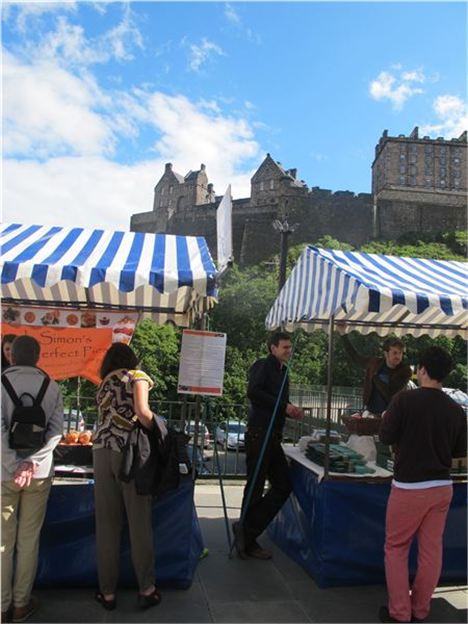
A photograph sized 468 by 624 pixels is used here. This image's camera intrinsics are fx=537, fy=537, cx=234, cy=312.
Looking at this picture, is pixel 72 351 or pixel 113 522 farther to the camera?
pixel 72 351

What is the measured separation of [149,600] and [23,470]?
1154 millimetres

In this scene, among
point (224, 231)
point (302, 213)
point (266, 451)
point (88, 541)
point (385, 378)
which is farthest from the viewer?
point (302, 213)

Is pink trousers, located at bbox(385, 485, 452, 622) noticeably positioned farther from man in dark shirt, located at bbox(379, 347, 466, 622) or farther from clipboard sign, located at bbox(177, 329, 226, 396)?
clipboard sign, located at bbox(177, 329, 226, 396)

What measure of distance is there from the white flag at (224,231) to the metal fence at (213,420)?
1212 mm

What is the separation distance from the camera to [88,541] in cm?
362

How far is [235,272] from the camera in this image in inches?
1854

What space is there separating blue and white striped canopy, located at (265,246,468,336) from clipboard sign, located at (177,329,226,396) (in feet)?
2.94

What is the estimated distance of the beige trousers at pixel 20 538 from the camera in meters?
3.17

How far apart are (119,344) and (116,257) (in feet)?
2.29

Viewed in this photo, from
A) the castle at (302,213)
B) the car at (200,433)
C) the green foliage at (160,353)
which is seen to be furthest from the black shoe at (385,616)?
the castle at (302,213)

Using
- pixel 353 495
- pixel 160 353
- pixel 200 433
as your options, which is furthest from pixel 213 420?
pixel 160 353

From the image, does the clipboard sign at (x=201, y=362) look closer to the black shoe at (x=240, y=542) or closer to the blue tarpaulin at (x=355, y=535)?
the blue tarpaulin at (x=355, y=535)

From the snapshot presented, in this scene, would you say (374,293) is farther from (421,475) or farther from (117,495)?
(117,495)

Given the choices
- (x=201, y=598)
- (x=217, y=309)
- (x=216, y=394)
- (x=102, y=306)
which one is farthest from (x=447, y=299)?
(x=217, y=309)
